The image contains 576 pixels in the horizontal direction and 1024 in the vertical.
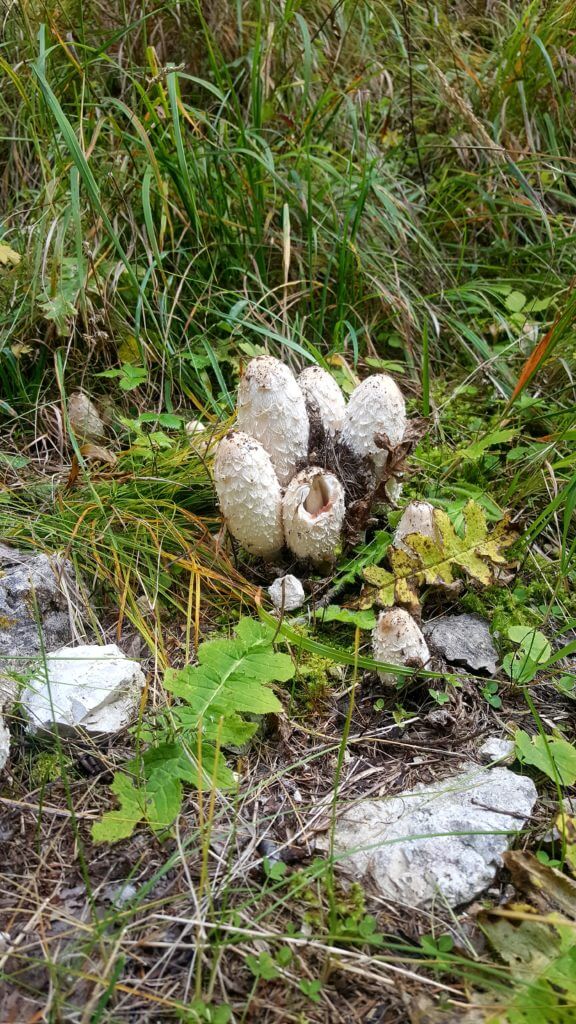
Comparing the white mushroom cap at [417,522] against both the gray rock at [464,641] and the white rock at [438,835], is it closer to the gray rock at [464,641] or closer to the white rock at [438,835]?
the gray rock at [464,641]

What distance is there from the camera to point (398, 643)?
78.7 inches

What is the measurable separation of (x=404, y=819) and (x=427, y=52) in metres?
3.98

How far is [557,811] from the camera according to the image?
1.71m

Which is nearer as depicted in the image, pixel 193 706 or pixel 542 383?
pixel 193 706

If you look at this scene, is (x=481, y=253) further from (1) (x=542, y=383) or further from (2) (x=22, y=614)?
(2) (x=22, y=614)

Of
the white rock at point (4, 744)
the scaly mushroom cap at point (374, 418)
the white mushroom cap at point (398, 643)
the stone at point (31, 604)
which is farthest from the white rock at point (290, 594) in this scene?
the white rock at point (4, 744)

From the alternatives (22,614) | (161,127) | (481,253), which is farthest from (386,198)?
Answer: (22,614)

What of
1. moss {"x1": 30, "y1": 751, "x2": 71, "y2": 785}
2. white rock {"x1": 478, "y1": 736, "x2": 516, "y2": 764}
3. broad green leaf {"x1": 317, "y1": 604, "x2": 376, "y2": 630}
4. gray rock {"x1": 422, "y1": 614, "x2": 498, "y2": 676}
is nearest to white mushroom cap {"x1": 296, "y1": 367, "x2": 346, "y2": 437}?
broad green leaf {"x1": 317, "y1": 604, "x2": 376, "y2": 630}

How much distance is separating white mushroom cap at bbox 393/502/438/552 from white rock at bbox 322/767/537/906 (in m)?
0.71

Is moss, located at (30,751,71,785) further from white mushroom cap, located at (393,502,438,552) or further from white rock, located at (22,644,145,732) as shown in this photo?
white mushroom cap, located at (393,502,438,552)

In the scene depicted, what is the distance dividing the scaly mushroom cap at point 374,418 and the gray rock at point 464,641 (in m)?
0.57

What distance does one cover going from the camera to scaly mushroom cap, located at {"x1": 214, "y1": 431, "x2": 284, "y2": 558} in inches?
85.9

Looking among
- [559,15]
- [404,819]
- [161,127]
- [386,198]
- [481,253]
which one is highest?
[559,15]

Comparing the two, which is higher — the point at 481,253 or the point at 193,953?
the point at 481,253
